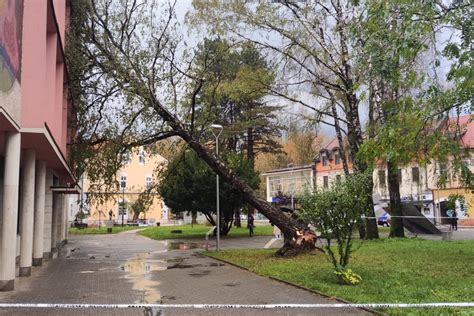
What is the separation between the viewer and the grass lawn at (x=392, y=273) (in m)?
9.46

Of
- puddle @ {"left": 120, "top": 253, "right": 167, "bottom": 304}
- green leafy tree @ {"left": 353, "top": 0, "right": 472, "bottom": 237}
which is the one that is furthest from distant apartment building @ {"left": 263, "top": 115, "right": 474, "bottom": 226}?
puddle @ {"left": 120, "top": 253, "right": 167, "bottom": 304}

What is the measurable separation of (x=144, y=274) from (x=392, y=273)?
689 centimetres

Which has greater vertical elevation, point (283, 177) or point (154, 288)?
point (283, 177)

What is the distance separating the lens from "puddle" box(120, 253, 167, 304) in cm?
1054

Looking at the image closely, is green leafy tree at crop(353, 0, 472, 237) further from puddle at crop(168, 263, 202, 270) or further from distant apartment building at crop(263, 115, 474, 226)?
distant apartment building at crop(263, 115, 474, 226)

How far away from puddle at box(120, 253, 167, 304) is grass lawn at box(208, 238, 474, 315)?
107 inches

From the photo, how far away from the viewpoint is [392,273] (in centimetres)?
1283

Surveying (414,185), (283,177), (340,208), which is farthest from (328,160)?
(340,208)

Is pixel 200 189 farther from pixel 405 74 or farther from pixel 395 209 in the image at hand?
pixel 405 74

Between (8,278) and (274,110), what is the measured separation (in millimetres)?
30039

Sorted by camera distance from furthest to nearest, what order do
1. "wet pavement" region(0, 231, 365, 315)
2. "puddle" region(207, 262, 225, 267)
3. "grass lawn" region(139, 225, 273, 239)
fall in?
"grass lawn" region(139, 225, 273, 239) → "puddle" region(207, 262, 225, 267) → "wet pavement" region(0, 231, 365, 315)

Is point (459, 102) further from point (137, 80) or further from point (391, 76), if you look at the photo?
point (137, 80)

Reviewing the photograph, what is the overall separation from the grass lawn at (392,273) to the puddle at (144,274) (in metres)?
2.72

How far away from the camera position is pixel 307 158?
3344 cm
